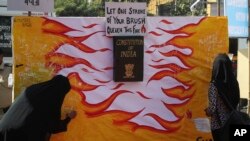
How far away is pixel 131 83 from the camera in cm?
697

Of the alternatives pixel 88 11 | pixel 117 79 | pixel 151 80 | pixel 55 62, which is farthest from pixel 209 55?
pixel 88 11

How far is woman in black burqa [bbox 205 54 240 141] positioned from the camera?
6.22 metres

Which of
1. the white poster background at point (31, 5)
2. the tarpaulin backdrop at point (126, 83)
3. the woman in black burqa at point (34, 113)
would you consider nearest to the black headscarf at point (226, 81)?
the tarpaulin backdrop at point (126, 83)

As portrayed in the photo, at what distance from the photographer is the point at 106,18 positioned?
6.73 meters

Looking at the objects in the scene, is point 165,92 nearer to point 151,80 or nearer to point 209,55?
point 151,80

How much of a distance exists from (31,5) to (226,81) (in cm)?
270

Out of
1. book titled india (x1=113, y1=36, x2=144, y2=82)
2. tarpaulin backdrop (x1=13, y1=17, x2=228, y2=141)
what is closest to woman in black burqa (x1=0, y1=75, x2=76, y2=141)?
tarpaulin backdrop (x1=13, y1=17, x2=228, y2=141)

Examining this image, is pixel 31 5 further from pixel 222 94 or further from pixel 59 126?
pixel 222 94

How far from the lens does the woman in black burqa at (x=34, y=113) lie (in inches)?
207

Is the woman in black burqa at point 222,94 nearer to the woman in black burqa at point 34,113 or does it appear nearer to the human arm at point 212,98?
the human arm at point 212,98

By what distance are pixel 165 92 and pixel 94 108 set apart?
1050 millimetres

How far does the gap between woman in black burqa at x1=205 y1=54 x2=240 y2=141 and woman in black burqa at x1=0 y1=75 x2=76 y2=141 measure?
6.22 ft

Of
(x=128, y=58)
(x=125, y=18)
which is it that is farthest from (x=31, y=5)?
(x=128, y=58)

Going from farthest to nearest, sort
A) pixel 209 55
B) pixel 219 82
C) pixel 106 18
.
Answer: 1. pixel 209 55
2. pixel 106 18
3. pixel 219 82
